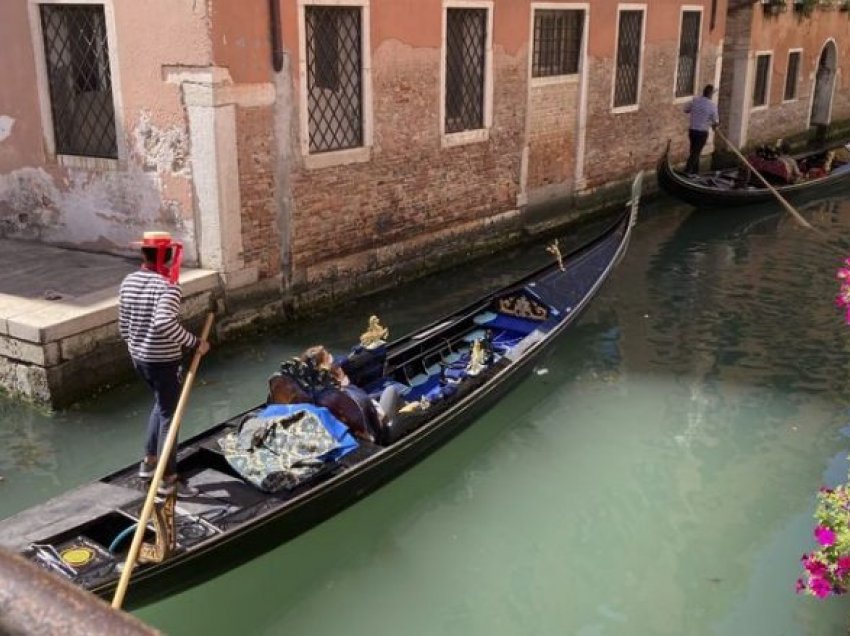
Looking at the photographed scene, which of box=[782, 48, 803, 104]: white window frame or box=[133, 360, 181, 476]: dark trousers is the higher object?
box=[782, 48, 803, 104]: white window frame

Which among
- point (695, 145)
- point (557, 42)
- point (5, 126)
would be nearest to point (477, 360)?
point (5, 126)

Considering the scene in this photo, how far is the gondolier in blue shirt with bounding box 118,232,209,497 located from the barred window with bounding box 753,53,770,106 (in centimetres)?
923

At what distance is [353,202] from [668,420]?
2278mm

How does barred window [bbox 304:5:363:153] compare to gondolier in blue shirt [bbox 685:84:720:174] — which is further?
gondolier in blue shirt [bbox 685:84:720:174]

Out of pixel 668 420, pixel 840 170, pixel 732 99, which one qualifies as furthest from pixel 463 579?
pixel 732 99

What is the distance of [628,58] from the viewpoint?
777 centimetres

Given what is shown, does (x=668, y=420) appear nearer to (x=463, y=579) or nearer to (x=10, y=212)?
(x=463, y=579)

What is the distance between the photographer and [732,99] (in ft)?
32.8

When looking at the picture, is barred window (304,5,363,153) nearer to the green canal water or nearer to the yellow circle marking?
the green canal water

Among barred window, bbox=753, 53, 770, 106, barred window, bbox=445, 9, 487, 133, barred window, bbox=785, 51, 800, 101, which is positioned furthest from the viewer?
barred window, bbox=785, 51, 800, 101

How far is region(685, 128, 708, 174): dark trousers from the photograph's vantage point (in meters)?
8.38

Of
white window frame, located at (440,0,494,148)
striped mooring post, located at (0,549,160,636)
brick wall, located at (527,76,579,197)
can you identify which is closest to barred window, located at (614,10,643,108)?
brick wall, located at (527,76,579,197)

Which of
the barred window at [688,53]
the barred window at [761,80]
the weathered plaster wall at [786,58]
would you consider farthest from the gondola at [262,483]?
the barred window at [761,80]

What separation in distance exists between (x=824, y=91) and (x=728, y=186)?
17.8 feet
